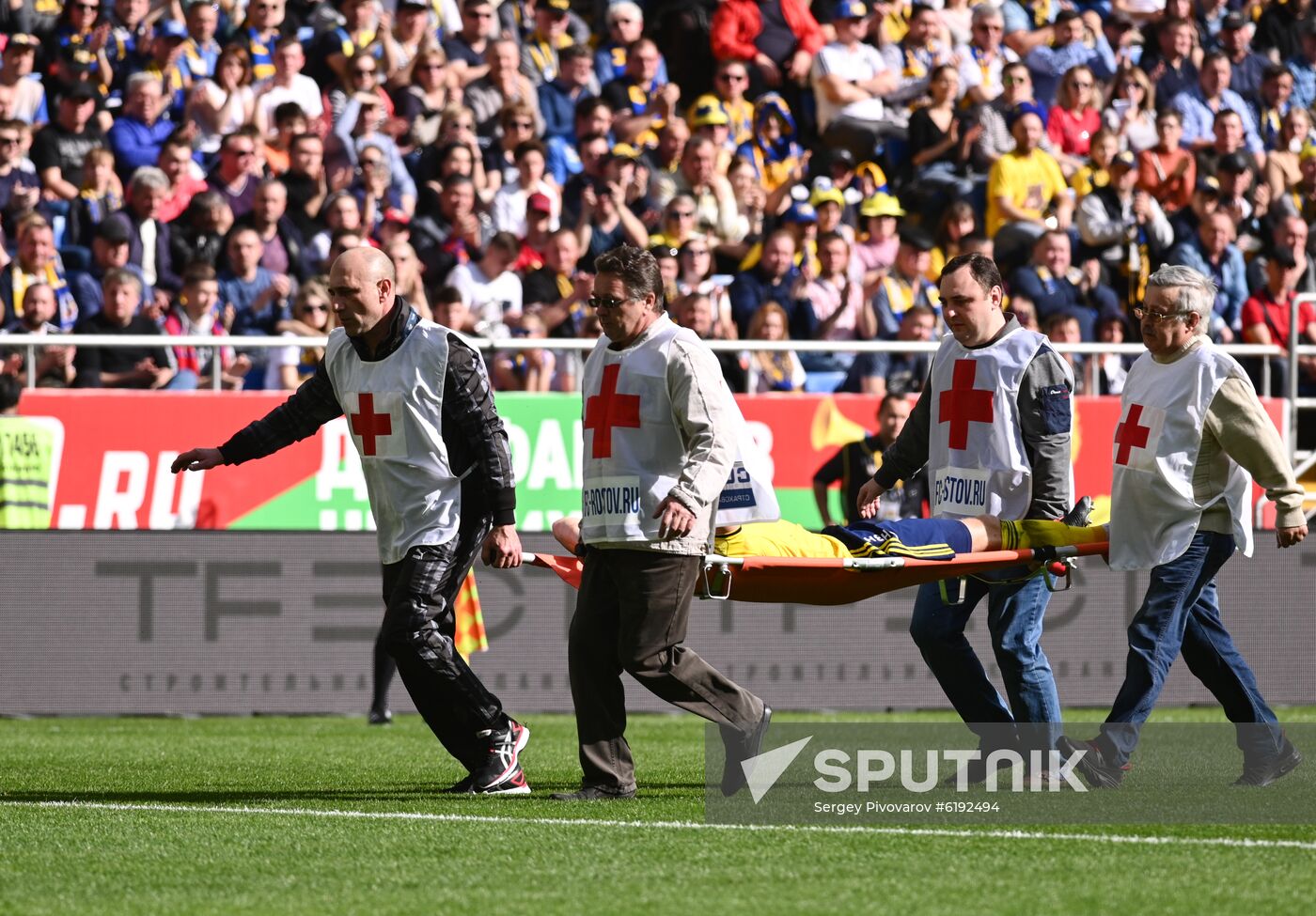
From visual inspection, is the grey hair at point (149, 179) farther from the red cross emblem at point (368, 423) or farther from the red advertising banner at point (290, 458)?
the red cross emblem at point (368, 423)

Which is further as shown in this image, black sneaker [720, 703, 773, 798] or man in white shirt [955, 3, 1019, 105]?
man in white shirt [955, 3, 1019, 105]

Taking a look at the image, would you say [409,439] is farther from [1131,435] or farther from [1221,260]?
[1221,260]

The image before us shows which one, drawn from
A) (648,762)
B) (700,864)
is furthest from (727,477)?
(648,762)

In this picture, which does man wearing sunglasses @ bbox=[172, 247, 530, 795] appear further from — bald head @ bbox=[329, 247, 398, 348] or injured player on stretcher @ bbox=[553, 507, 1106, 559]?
injured player on stretcher @ bbox=[553, 507, 1106, 559]

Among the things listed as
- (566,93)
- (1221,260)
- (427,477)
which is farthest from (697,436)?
(1221,260)

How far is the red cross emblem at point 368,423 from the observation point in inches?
309

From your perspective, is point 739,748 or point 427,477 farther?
point 427,477

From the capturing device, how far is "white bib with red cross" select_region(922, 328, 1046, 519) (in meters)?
7.89

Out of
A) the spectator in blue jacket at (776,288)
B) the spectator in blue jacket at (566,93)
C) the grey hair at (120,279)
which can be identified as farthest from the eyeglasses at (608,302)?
the spectator in blue jacket at (566,93)

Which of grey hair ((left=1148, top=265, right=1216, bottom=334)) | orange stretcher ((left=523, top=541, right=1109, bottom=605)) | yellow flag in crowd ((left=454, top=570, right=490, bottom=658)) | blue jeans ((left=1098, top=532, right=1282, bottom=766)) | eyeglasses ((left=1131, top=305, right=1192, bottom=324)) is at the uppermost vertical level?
grey hair ((left=1148, top=265, right=1216, bottom=334))

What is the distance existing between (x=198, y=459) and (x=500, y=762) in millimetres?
1665

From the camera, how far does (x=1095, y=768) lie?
796cm

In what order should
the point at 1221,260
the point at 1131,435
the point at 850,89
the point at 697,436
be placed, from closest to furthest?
the point at 697,436, the point at 1131,435, the point at 1221,260, the point at 850,89

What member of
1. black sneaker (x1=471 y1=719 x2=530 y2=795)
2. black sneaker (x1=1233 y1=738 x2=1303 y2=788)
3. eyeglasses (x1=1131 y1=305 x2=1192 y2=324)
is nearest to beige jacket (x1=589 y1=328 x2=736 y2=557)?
black sneaker (x1=471 y1=719 x2=530 y2=795)
